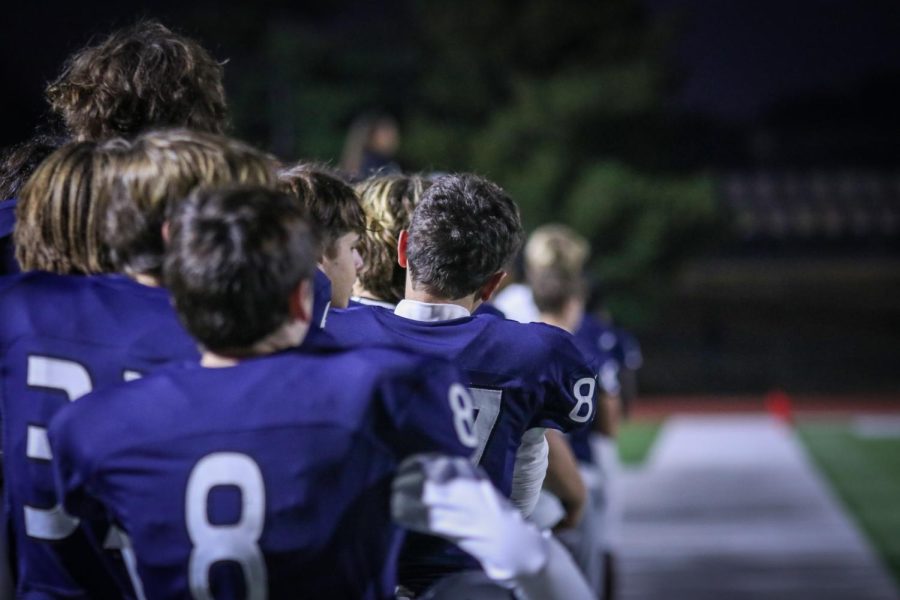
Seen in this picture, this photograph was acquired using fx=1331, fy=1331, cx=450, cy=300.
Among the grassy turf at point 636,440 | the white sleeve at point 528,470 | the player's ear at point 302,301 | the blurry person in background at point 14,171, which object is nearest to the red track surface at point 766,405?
the grassy turf at point 636,440

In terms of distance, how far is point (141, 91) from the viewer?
2998 mm

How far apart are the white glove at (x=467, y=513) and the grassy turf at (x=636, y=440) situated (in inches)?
556

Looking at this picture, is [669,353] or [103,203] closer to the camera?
[103,203]

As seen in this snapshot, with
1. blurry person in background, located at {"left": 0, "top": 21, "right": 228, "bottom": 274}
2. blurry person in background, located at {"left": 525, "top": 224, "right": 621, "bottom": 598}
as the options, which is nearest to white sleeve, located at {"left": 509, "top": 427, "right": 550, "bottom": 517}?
blurry person in background, located at {"left": 0, "top": 21, "right": 228, "bottom": 274}

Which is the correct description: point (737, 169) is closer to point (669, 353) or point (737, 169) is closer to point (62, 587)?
point (669, 353)

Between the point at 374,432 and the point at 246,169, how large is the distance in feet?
1.90

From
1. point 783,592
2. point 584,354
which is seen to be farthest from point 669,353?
point 584,354

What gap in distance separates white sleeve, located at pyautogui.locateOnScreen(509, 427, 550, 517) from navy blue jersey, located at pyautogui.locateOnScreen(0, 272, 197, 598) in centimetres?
94

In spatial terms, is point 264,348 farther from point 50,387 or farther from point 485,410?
point 485,410

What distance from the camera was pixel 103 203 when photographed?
2461 millimetres

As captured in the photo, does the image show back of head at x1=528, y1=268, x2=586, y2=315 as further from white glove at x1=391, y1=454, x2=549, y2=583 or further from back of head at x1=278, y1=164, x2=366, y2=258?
white glove at x1=391, y1=454, x2=549, y2=583

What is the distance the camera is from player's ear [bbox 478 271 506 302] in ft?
9.95

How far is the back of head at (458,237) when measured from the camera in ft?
9.59

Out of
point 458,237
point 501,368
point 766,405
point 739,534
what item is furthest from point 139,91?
point 766,405
